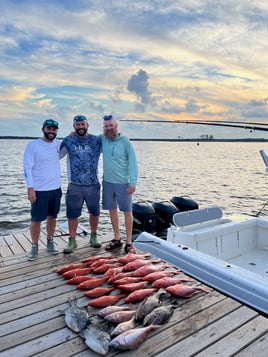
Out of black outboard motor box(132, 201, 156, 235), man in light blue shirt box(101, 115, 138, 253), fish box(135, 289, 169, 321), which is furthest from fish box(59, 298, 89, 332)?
black outboard motor box(132, 201, 156, 235)

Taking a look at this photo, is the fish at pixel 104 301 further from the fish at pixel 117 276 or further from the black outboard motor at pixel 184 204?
the black outboard motor at pixel 184 204

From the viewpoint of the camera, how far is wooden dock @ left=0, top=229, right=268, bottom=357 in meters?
2.24

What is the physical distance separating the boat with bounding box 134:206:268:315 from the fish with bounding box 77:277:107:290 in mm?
1095

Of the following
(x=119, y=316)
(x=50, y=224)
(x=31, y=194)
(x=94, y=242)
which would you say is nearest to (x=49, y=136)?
(x=31, y=194)

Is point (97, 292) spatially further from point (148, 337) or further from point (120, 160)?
point (120, 160)

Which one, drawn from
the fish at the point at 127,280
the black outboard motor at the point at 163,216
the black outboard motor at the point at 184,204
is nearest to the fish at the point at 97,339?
the fish at the point at 127,280

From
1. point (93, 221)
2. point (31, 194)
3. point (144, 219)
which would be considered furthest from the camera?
point (144, 219)

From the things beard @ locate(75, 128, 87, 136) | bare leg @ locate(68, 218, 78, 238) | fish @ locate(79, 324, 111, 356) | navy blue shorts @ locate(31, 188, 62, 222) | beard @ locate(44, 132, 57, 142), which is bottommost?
fish @ locate(79, 324, 111, 356)

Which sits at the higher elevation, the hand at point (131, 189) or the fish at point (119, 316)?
the hand at point (131, 189)

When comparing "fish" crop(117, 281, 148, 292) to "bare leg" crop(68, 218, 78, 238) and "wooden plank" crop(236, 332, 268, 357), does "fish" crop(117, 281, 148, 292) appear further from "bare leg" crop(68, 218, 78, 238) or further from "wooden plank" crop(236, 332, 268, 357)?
"bare leg" crop(68, 218, 78, 238)

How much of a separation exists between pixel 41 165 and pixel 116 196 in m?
1.10

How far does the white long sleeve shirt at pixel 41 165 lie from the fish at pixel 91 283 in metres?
1.34

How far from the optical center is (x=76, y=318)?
2559 mm

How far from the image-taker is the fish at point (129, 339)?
2.23 metres
